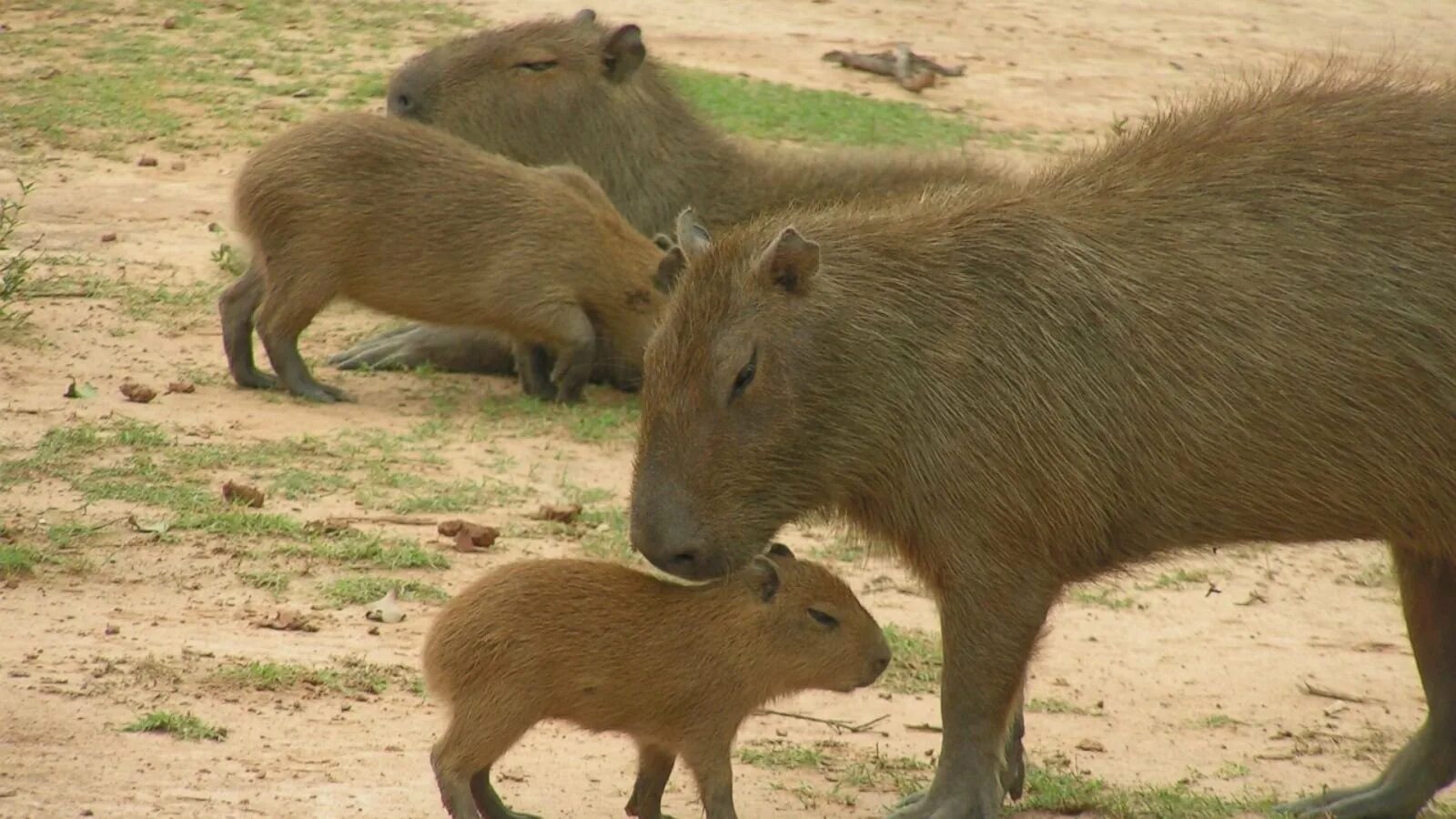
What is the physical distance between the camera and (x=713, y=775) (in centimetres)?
441

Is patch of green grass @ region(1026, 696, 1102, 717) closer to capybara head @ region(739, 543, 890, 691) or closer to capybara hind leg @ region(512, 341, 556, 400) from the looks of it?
Result: capybara head @ region(739, 543, 890, 691)

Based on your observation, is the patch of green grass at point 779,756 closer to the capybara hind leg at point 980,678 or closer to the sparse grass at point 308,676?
the capybara hind leg at point 980,678

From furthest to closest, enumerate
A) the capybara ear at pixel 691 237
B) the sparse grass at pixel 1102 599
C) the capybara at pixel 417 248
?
1. the capybara at pixel 417 248
2. the sparse grass at pixel 1102 599
3. the capybara ear at pixel 691 237

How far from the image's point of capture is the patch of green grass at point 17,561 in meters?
5.50

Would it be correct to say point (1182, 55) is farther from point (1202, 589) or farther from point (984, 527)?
point (984, 527)

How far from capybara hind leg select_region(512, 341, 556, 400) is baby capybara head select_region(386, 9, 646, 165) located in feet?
3.70

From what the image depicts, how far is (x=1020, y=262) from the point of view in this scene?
14.8 ft

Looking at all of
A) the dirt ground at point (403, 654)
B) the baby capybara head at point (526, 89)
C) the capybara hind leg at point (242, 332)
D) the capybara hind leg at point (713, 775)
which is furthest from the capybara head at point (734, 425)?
the baby capybara head at point (526, 89)

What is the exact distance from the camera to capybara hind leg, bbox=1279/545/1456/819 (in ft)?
16.3

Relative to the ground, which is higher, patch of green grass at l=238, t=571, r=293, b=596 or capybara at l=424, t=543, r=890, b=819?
capybara at l=424, t=543, r=890, b=819

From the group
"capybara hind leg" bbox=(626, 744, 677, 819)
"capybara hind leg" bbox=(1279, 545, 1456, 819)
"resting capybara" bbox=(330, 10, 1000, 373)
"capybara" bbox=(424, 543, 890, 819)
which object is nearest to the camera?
"capybara" bbox=(424, 543, 890, 819)

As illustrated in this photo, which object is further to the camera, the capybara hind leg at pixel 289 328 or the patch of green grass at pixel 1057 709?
the capybara hind leg at pixel 289 328

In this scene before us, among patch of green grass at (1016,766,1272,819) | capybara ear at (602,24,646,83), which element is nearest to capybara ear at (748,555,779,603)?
patch of green grass at (1016,766,1272,819)

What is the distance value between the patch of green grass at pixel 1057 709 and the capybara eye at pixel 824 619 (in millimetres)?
1133
